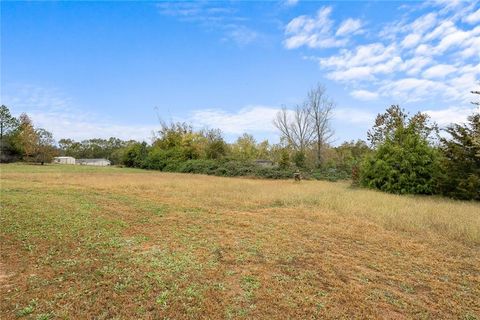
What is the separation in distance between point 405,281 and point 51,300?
13.5 ft

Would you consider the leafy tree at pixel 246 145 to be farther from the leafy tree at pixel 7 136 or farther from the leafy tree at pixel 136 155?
the leafy tree at pixel 7 136

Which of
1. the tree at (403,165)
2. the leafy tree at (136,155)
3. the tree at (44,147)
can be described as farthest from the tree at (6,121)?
the tree at (403,165)

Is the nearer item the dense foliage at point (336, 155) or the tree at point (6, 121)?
the dense foliage at point (336, 155)

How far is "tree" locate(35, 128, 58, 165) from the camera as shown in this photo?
3984 cm

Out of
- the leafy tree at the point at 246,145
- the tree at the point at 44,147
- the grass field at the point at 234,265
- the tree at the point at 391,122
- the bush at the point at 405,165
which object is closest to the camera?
the grass field at the point at 234,265

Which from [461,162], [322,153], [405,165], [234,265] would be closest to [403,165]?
[405,165]

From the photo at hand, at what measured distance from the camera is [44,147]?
40094 mm

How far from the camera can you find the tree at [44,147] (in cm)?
3984

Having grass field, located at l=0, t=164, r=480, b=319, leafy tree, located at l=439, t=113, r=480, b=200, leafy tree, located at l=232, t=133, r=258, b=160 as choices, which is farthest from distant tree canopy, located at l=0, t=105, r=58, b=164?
leafy tree, located at l=439, t=113, r=480, b=200

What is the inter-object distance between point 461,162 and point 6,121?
52.4m

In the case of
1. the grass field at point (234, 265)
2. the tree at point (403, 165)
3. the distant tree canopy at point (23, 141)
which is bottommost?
the grass field at point (234, 265)

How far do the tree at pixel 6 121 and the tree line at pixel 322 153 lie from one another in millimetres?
113

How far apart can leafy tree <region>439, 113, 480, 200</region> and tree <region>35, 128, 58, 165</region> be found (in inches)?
1766

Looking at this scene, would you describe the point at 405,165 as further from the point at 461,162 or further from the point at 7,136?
the point at 7,136
